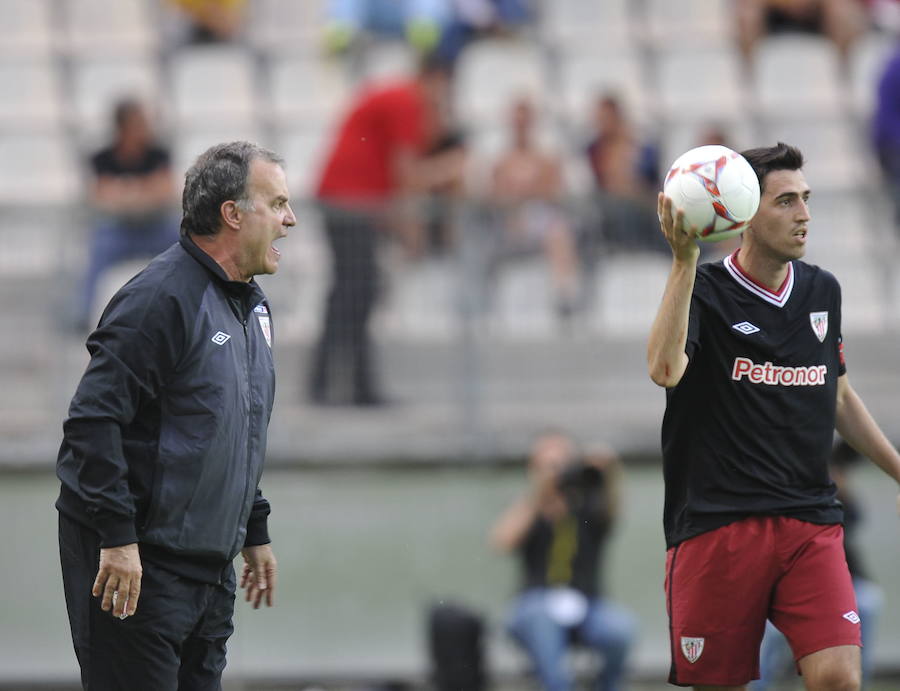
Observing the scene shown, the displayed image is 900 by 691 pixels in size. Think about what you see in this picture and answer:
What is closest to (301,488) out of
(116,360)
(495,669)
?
(495,669)

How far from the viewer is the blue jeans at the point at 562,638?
9.96 metres

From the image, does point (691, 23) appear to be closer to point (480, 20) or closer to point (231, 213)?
point (480, 20)

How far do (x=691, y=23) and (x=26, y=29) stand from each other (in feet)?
21.5

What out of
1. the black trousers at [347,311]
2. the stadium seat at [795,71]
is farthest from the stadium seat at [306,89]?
the stadium seat at [795,71]

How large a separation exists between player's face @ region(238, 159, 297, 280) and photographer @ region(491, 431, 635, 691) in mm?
5175

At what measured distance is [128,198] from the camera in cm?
1116

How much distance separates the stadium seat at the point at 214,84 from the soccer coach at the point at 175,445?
8866 mm

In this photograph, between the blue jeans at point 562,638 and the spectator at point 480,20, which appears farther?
the spectator at point 480,20

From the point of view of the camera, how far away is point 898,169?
1179 centimetres

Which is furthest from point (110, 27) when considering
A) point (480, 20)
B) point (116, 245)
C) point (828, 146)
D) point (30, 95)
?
point (828, 146)

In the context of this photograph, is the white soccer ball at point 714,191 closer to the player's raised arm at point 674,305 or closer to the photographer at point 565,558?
the player's raised arm at point 674,305

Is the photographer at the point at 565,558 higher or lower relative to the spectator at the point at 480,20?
lower

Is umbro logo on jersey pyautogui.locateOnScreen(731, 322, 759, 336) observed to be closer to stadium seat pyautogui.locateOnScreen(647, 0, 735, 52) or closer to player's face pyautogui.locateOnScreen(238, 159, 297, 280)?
player's face pyautogui.locateOnScreen(238, 159, 297, 280)

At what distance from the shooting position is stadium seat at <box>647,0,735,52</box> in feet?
48.4
